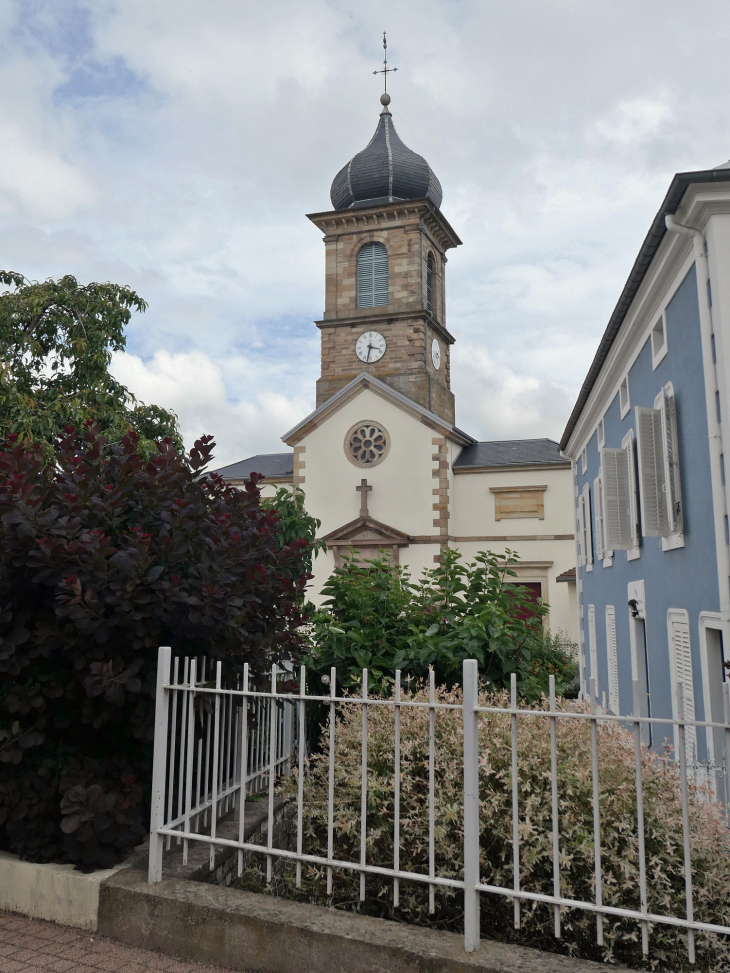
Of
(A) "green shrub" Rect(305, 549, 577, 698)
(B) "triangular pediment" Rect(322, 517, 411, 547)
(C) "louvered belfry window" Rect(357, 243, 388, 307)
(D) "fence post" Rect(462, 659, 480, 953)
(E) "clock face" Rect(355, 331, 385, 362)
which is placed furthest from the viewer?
(C) "louvered belfry window" Rect(357, 243, 388, 307)

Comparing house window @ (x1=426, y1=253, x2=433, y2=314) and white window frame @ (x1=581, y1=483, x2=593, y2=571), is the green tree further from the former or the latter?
house window @ (x1=426, y1=253, x2=433, y2=314)

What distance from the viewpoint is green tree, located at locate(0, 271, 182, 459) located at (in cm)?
1277

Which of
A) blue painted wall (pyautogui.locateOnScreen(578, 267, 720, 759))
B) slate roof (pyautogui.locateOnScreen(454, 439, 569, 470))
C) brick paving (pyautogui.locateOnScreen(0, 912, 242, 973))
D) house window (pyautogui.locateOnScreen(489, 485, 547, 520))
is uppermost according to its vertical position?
slate roof (pyautogui.locateOnScreen(454, 439, 569, 470))

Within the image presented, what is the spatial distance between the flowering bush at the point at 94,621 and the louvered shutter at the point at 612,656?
9.59 metres

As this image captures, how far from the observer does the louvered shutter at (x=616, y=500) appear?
1031 centimetres

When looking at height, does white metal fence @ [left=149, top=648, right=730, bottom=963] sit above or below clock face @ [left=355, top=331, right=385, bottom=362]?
below

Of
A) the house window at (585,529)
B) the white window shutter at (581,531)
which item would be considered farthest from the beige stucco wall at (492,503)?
the house window at (585,529)

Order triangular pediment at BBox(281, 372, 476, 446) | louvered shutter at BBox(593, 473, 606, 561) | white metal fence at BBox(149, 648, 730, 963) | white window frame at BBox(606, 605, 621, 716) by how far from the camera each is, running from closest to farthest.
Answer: white metal fence at BBox(149, 648, 730, 963), white window frame at BBox(606, 605, 621, 716), louvered shutter at BBox(593, 473, 606, 561), triangular pediment at BBox(281, 372, 476, 446)

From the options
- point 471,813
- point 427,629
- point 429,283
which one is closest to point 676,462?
point 427,629

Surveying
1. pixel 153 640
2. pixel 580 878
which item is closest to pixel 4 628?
pixel 153 640

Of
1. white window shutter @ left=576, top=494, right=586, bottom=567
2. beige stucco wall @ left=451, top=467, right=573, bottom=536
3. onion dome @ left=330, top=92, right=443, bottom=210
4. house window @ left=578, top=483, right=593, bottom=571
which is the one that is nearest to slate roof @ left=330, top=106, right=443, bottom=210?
onion dome @ left=330, top=92, right=443, bottom=210

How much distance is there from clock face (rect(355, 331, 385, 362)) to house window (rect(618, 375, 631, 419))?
1874 centimetres

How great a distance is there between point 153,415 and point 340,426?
44.1ft

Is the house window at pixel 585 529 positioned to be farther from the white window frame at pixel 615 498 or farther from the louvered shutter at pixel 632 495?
the louvered shutter at pixel 632 495
